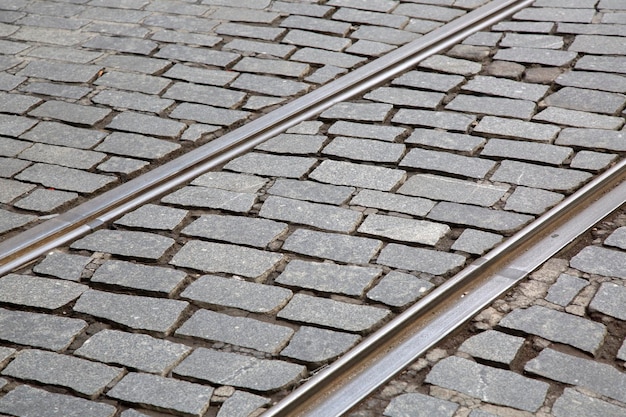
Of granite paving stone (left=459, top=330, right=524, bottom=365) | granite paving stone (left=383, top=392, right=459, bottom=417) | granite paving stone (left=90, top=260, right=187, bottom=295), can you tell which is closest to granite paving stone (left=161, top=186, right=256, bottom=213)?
granite paving stone (left=90, top=260, right=187, bottom=295)

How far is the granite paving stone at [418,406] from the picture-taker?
313cm

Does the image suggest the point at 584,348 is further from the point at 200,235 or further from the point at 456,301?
the point at 200,235

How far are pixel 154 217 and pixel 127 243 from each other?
21 cm

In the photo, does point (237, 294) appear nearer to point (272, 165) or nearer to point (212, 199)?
point (212, 199)

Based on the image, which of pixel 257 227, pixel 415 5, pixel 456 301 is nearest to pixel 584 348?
pixel 456 301

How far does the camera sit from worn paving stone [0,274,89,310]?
3.75 m

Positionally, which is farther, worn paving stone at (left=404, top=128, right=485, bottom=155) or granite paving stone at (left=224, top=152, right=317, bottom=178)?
worn paving stone at (left=404, top=128, right=485, bottom=155)

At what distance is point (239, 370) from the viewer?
10.9 feet

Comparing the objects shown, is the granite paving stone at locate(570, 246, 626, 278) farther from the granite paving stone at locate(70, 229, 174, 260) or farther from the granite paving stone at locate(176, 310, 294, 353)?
the granite paving stone at locate(70, 229, 174, 260)

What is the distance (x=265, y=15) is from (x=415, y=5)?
3.13 ft

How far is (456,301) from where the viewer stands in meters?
3.63

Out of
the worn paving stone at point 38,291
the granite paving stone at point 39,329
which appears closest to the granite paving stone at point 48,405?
the granite paving stone at point 39,329

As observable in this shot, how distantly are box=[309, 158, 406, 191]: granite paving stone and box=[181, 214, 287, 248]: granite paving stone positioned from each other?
447 mm

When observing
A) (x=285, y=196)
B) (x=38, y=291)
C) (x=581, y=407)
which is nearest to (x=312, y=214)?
(x=285, y=196)
